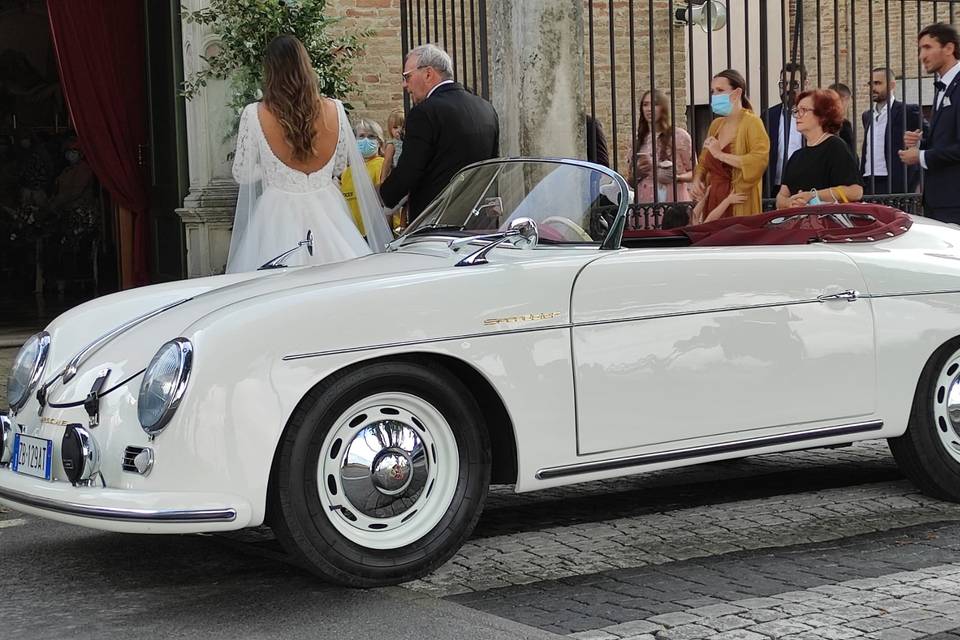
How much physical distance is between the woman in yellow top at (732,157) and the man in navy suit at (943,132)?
96 centimetres

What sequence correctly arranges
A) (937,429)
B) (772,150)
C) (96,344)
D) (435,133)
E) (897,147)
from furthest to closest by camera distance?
(897,147), (772,150), (435,133), (937,429), (96,344)

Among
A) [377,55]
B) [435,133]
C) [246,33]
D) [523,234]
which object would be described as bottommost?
[523,234]

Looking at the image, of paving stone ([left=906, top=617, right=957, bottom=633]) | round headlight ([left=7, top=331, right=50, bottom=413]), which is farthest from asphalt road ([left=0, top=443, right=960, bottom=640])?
round headlight ([left=7, top=331, right=50, bottom=413])

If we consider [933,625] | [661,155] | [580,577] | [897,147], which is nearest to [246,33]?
[661,155]

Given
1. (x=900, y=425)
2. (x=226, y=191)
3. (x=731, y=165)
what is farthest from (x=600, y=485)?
(x=226, y=191)

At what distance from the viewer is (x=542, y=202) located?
498 centimetres

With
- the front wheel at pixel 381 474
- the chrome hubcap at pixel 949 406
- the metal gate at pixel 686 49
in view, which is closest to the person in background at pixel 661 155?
the metal gate at pixel 686 49

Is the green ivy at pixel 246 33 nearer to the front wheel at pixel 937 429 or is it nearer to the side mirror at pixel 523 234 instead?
the side mirror at pixel 523 234

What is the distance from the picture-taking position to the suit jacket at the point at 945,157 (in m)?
7.94

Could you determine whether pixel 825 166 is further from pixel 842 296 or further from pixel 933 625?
pixel 933 625

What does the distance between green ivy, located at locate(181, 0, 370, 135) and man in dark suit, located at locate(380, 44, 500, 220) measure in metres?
3.69

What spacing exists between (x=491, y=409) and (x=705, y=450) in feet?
2.65

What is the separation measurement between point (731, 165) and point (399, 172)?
2.35 m

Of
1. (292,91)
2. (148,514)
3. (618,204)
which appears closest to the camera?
(148,514)
